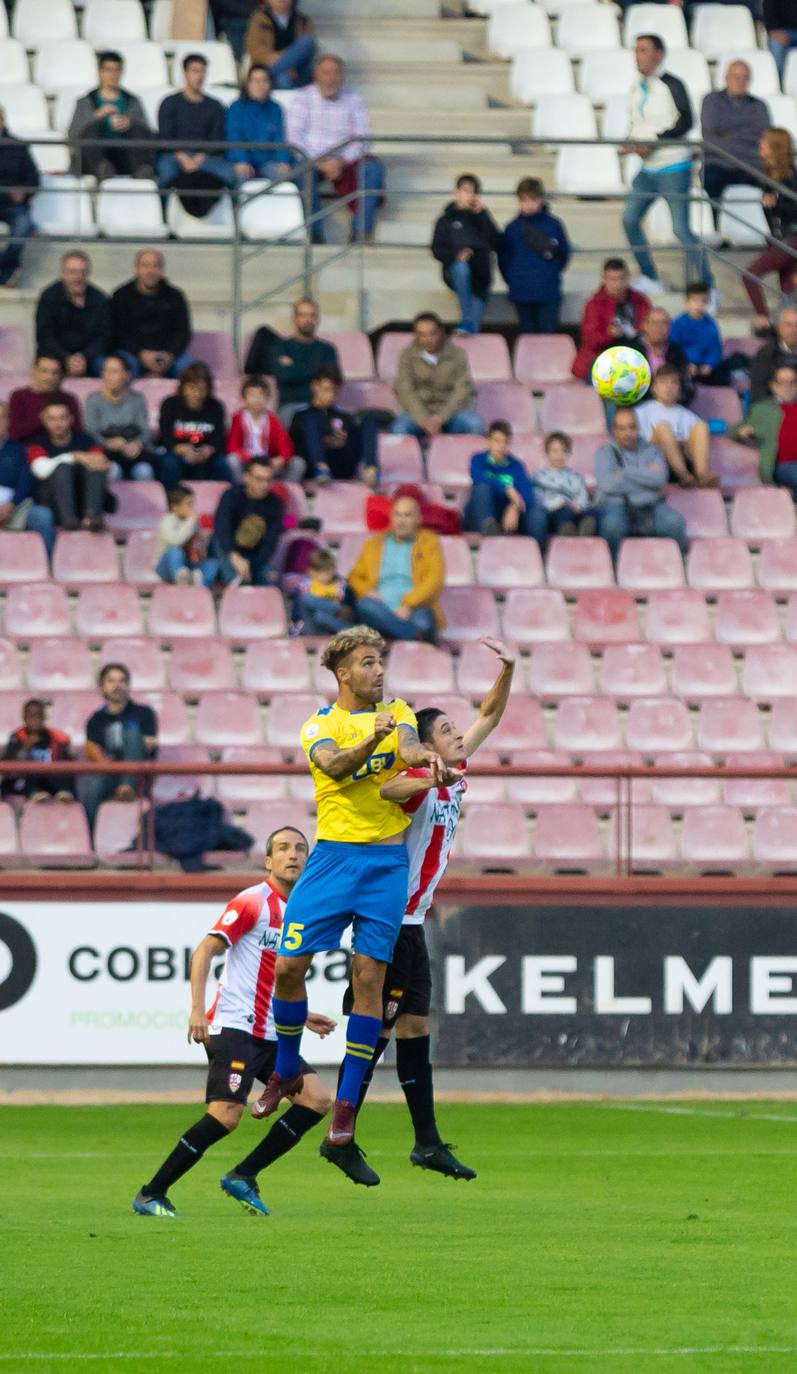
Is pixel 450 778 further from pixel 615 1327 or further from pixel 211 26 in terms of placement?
pixel 211 26

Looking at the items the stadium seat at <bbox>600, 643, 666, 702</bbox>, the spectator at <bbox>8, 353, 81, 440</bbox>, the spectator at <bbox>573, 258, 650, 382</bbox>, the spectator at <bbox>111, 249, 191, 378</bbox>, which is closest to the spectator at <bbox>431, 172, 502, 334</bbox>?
the spectator at <bbox>573, 258, 650, 382</bbox>

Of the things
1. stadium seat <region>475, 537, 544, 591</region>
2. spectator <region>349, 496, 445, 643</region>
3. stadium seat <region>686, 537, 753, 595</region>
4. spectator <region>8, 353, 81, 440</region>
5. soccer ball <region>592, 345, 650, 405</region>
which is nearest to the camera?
soccer ball <region>592, 345, 650, 405</region>

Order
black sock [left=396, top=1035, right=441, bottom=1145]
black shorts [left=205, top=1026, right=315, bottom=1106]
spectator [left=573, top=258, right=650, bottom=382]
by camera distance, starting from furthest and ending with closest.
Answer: spectator [left=573, top=258, right=650, bottom=382] < black sock [left=396, top=1035, right=441, bottom=1145] < black shorts [left=205, top=1026, right=315, bottom=1106]

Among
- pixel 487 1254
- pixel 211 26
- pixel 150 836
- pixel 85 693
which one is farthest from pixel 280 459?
pixel 487 1254

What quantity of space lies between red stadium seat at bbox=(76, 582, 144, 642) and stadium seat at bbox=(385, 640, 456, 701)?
182 centimetres

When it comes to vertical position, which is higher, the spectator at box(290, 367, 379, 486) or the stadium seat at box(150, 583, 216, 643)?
the spectator at box(290, 367, 379, 486)

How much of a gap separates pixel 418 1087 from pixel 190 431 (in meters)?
9.35

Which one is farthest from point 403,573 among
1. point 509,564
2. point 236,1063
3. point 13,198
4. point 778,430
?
point 236,1063

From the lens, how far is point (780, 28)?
81.7 ft

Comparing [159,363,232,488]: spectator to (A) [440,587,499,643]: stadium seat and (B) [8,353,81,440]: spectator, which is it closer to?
(B) [8,353,81,440]: spectator

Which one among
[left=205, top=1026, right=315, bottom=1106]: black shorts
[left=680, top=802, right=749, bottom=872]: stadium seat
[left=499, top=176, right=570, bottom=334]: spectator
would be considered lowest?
[left=205, top=1026, right=315, bottom=1106]: black shorts

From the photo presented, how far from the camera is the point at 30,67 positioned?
22562 millimetres

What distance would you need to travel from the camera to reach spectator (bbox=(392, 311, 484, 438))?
19469mm

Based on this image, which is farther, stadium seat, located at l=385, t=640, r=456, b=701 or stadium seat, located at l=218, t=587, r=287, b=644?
stadium seat, located at l=218, t=587, r=287, b=644
